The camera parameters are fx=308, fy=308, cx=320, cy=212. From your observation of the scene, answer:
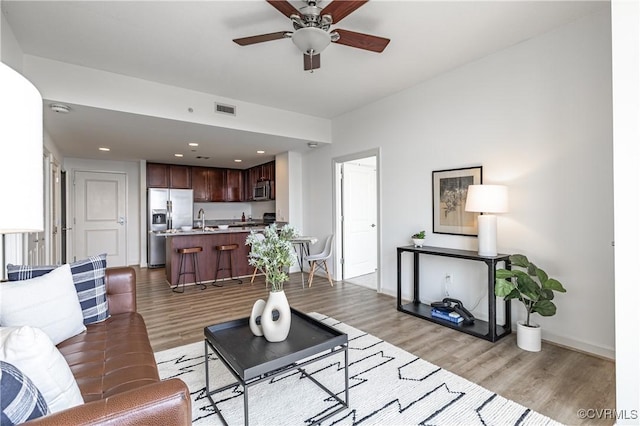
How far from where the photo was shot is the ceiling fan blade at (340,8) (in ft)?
6.32

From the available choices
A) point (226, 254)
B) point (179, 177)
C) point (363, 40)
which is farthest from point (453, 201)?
point (179, 177)

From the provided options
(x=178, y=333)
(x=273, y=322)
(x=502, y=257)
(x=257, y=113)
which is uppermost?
(x=257, y=113)

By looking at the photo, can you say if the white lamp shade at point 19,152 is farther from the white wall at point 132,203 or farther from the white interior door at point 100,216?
the white interior door at point 100,216

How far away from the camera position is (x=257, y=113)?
4.40m

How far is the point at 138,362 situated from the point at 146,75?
310cm

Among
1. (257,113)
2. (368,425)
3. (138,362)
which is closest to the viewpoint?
(138,362)

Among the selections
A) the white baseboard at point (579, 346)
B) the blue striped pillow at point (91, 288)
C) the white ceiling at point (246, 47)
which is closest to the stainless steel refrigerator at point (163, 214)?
the white ceiling at point (246, 47)

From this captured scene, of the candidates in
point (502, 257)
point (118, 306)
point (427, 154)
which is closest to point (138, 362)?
point (118, 306)

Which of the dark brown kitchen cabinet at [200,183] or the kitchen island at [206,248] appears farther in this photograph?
the dark brown kitchen cabinet at [200,183]

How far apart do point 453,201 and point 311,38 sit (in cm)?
230

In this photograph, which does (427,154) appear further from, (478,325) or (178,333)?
(178,333)

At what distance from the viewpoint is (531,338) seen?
257 centimetres

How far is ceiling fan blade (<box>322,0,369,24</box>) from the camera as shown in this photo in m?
1.93

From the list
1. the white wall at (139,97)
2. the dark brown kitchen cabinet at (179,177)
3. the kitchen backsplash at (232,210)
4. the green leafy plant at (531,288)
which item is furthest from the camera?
the kitchen backsplash at (232,210)
